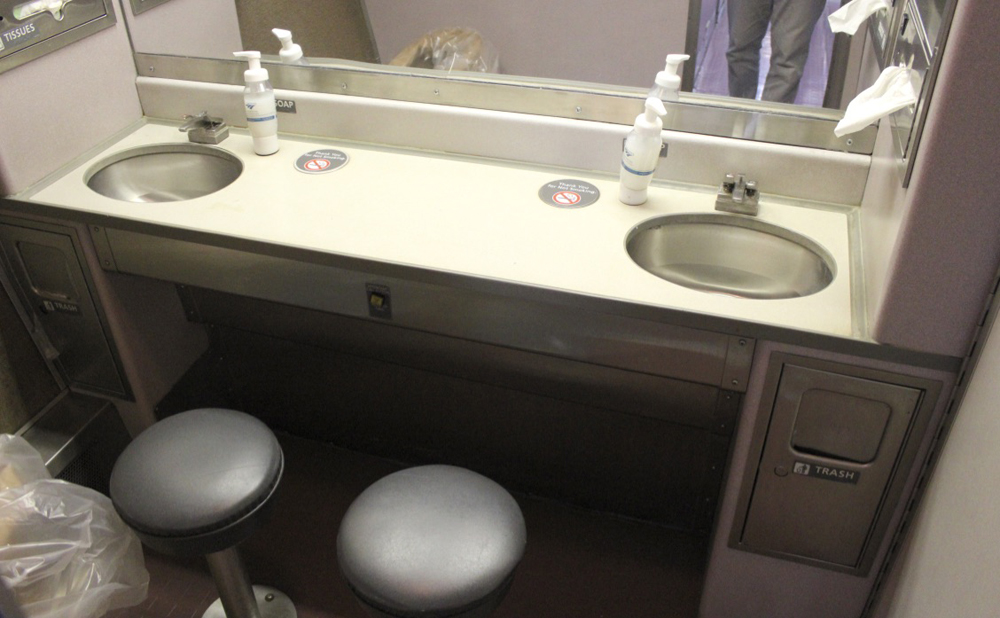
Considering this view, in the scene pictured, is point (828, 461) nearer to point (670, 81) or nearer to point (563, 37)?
point (670, 81)

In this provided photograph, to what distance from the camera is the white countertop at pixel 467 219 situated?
1271mm

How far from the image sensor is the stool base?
1.65m

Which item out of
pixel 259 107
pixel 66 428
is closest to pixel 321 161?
pixel 259 107

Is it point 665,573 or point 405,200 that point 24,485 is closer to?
point 405,200

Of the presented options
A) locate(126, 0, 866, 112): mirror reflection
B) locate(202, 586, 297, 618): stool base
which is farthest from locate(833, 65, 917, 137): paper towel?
locate(202, 586, 297, 618): stool base

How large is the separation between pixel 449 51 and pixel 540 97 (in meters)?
0.43

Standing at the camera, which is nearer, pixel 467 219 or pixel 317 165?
pixel 467 219

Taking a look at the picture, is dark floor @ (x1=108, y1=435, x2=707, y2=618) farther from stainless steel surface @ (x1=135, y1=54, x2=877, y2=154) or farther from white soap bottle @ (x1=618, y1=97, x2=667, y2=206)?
stainless steel surface @ (x1=135, y1=54, x2=877, y2=154)

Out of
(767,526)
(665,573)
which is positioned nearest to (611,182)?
(767,526)

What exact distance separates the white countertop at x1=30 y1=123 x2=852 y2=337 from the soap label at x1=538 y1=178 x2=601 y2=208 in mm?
17

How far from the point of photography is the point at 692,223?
1.53 metres

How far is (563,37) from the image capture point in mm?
1905

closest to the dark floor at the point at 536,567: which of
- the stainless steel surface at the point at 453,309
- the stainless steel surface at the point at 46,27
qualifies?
the stainless steel surface at the point at 453,309

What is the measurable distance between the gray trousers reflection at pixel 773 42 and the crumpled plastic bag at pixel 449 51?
A: 59 centimetres
